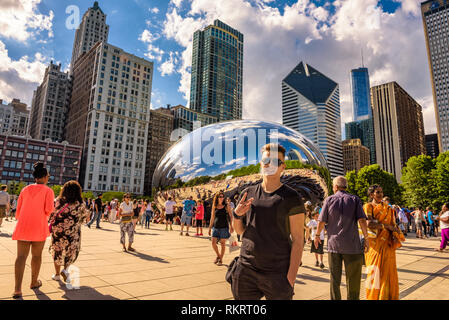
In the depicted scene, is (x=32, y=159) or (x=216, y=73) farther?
(x=216, y=73)

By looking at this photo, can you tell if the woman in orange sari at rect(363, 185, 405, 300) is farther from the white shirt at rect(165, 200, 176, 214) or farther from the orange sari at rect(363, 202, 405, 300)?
the white shirt at rect(165, 200, 176, 214)

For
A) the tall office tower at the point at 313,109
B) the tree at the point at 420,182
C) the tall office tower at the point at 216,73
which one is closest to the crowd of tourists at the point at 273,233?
the tree at the point at 420,182

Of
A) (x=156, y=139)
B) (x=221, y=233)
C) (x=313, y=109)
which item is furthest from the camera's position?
(x=313, y=109)

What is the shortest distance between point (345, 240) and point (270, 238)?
2235 millimetres

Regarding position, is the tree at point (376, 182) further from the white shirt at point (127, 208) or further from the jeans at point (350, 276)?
the jeans at point (350, 276)

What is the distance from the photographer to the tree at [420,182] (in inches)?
1663

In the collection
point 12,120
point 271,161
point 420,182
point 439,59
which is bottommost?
point 271,161

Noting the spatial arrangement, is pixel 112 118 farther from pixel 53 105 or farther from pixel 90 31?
pixel 90 31

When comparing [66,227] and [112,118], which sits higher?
[112,118]

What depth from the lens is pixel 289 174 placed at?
8.81m

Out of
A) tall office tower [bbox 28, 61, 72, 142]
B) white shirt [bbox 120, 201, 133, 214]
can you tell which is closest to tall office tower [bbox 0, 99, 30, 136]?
tall office tower [bbox 28, 61, 72, 142]

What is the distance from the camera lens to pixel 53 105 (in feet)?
397

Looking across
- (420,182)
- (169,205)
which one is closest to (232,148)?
(169,205)

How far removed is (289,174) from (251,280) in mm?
6683
